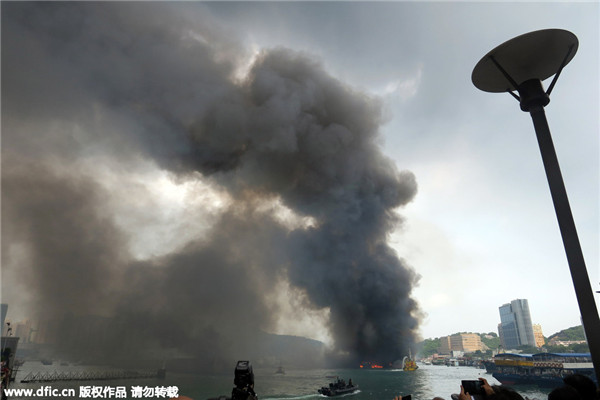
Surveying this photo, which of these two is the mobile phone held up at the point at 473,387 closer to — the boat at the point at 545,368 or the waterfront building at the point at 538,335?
the boat at the point at 545,368

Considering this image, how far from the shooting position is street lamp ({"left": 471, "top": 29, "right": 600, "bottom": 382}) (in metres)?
5.77

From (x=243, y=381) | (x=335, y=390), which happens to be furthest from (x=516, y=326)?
(x=243, y=381)

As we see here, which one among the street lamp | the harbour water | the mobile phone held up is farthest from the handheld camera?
the harbour water

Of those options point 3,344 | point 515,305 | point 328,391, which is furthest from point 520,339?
point 3,344

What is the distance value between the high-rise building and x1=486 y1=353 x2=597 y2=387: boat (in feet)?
443

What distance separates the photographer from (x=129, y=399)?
5203cm

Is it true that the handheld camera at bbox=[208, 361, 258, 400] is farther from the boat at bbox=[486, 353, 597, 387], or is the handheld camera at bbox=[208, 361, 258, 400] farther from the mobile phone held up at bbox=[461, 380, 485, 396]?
the boat at bbox=[486, 353, 597, 387]

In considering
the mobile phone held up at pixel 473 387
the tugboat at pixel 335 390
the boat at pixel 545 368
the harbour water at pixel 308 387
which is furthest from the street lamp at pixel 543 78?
the boat at pixel 545 368

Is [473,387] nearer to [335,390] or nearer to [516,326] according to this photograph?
[335,390]

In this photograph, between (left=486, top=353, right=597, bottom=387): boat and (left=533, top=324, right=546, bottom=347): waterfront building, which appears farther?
(left=533, top=324, right=546, bottom=347): waterfront building

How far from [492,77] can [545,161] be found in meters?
2.87

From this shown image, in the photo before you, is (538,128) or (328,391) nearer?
(538,128)

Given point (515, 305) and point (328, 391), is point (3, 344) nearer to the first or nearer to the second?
point (328, 391)

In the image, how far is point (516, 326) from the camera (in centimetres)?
17525
